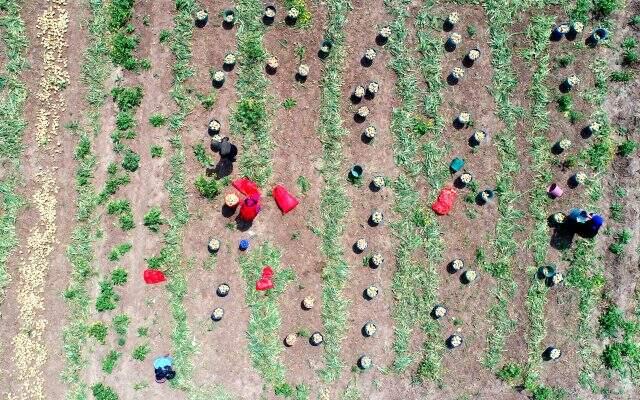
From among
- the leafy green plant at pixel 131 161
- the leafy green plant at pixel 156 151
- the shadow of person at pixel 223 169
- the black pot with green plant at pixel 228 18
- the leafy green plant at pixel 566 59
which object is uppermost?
the leafy green plant at pixel 566 59

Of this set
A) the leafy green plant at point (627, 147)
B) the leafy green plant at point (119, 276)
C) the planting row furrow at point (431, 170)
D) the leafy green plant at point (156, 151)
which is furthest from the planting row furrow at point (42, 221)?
→ the leafy green plant at point (627, 147)

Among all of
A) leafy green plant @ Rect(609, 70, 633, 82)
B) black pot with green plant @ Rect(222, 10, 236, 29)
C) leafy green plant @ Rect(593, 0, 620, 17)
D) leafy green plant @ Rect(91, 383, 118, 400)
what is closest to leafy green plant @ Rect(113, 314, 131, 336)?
leafy green plant @ Rect(91, 383, 118, 400)

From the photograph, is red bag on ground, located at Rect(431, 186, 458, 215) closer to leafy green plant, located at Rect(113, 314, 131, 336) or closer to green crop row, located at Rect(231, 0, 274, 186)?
green crop row, located at Rect(231, 0, 274, 186)

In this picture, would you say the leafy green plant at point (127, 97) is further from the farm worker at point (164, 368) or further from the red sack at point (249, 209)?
the farm worker at point (164, 368)

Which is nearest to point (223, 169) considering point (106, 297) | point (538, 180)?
point (106, 297)

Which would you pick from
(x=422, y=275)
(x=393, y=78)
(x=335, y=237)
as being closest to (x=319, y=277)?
(x=335, y=237)

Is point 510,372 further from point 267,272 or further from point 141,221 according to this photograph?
point 141,221
